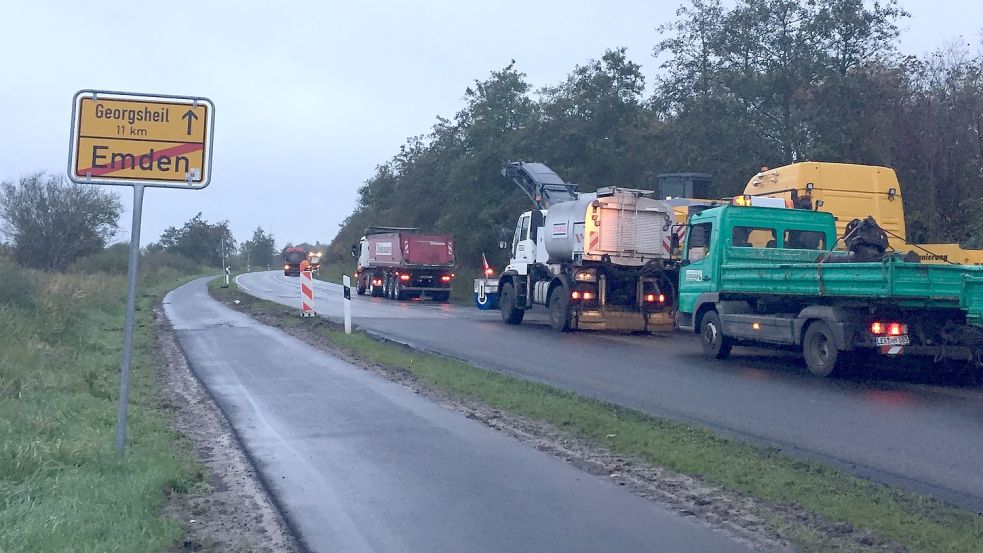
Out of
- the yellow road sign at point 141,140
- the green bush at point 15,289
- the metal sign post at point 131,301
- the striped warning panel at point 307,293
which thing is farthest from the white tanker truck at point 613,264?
the metal sign post at point 131,301

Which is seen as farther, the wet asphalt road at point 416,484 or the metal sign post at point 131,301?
the metal sign post at point 131,301

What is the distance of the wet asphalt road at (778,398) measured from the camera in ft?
27.6

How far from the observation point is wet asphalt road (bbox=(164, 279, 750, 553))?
19.8ft

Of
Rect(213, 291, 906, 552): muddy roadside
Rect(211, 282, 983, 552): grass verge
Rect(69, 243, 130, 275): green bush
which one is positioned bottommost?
Rect(213, 291, 906, 552): muddy roadside

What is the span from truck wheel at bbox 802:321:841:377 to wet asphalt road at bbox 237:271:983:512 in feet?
0.68

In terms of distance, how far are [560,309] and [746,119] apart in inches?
526

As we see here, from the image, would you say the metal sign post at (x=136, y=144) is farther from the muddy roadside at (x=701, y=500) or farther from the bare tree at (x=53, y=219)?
the bare tree at (x=53, y=219)

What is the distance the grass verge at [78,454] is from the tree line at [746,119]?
1435 cm

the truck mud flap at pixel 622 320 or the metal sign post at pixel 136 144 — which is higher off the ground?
the metal sign post at pixel 136 144

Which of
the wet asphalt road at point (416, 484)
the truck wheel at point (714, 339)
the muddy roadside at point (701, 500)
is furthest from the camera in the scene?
the truck wheel at point (714, 339)

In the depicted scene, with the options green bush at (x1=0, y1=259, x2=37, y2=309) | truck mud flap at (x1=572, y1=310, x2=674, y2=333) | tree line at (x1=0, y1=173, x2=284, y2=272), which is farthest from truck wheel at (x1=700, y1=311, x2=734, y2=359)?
tree line at (x1=0, y1=173, x2=284, y2=272)

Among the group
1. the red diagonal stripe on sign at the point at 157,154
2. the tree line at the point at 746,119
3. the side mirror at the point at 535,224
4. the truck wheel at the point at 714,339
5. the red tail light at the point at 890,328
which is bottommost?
the truck wheel at the point at 714,339

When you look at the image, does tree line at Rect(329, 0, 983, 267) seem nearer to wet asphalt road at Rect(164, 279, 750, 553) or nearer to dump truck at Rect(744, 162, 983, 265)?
dump truck at Rect(744, 162, 983, 265)

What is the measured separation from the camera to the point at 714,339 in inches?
659
